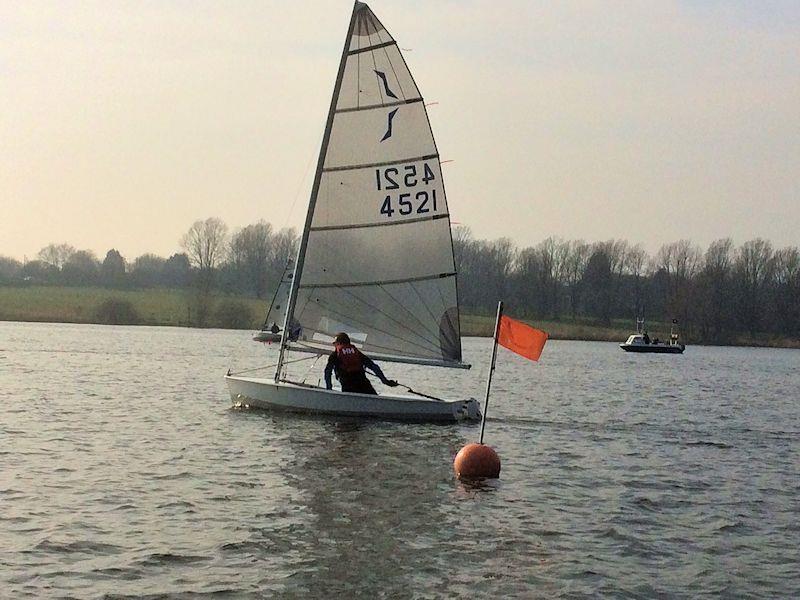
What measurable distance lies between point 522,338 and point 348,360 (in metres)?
7.85

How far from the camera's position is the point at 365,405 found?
25.0 meters

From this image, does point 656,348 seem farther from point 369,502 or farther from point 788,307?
point 369,502

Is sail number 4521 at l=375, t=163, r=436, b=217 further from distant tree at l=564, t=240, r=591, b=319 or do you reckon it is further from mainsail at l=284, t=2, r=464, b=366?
distant tree at l=564, t=240, r=591, b=319

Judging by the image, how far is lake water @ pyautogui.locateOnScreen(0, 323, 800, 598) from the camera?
39.2ft

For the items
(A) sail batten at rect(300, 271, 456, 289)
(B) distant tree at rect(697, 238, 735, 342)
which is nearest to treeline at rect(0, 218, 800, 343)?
(B) distant tree at rect(697, 238, 735, 342)

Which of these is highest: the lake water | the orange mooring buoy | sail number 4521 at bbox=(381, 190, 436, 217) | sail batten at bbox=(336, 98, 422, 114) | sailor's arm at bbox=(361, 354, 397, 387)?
sail batten at bbox=(336, 98, 422, 114)

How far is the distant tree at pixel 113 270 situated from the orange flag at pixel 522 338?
133 meters

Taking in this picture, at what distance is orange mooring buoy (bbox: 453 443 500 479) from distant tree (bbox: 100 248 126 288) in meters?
132

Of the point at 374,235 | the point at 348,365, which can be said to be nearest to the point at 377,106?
the point at 374,235

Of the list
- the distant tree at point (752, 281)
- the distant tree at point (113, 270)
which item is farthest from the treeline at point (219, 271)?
the distant tree at point (752, 281)

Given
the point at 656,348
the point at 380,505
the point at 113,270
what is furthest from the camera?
the point at 113,270

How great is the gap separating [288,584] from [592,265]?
5610 inches

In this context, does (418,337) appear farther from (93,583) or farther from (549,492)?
(93,583)

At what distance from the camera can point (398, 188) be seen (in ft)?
87.6
